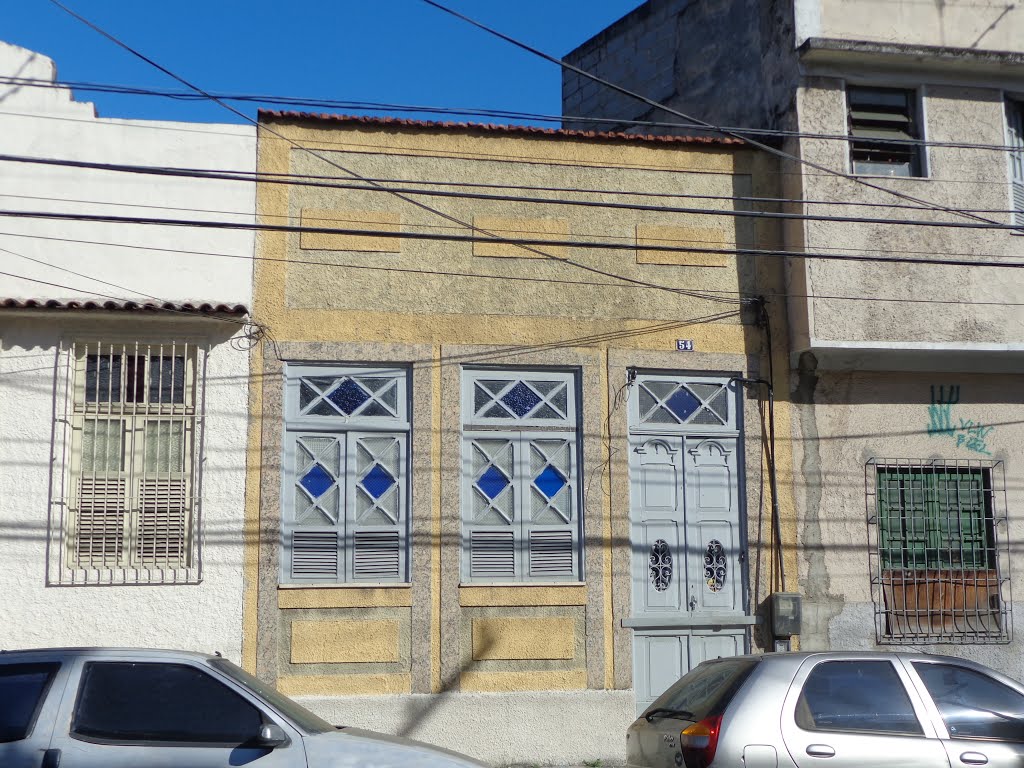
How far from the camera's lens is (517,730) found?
36.1 feet

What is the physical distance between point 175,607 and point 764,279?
6.87 meters

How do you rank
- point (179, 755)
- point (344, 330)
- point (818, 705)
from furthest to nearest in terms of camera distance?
point (344, 330) < point (818, 705) < point (179, 755)

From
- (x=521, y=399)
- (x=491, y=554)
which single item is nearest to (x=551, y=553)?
(x=491, y=554)

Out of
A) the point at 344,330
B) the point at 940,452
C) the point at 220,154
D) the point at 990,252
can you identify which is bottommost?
the point at 940,452

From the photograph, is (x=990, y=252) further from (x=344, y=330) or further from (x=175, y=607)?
(x=175, y=607)

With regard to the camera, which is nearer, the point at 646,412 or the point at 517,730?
the point at 517,730

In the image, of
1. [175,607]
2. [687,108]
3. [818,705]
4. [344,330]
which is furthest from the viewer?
[687,108]

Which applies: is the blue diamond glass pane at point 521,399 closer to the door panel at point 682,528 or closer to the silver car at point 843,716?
the door panel at point 682,528

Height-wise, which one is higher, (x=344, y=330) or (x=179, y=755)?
(x=344, y=330)

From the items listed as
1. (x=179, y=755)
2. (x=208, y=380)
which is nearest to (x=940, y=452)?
(x=208, y=380)

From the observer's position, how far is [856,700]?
23.0ft

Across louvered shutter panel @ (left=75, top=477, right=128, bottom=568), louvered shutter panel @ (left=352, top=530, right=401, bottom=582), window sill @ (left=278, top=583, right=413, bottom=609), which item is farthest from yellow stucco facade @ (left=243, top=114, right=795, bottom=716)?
louvered shutter panel @ (left=75, top=477, right=128, bottom=568)

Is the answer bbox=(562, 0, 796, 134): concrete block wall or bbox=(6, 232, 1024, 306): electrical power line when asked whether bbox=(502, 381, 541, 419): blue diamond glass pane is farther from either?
bbox=(562, 0, 796, 134): concrete block wall

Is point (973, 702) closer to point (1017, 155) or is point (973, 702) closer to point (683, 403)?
point (683, 403)
